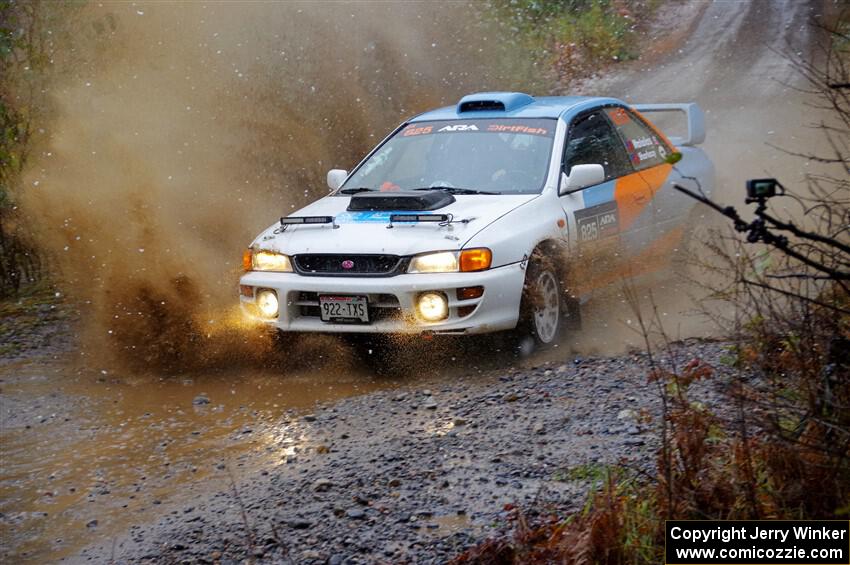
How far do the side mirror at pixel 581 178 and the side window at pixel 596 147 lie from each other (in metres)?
0.20

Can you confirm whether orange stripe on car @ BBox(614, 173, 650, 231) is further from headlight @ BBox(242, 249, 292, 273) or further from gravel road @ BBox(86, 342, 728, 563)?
headlight @ BBox(242, 249, 292, 273)

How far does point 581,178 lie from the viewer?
754cm

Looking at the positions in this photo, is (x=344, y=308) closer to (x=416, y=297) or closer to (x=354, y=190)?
(x=416, y=297)

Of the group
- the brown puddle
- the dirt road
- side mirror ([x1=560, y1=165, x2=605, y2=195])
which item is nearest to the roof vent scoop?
side mirror ([x1=560, y1=165, x2=605, y2=195])

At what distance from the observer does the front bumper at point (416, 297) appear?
6.69 m

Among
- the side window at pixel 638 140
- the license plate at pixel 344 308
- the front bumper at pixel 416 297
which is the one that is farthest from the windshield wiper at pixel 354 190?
the side window at pixel 638 140

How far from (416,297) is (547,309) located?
3.52 feet

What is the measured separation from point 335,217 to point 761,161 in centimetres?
791

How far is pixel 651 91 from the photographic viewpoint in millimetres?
17766

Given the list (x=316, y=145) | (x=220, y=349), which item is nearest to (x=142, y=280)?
(x=220, y=349)

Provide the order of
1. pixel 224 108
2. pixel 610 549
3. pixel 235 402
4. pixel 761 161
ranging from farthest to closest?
pixel 224 108 < pixel 761 161 < pixel 235 402 < pixel 610 549

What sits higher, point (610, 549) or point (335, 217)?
point (335, 217)

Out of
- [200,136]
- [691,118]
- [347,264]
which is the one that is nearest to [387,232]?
[347,264]

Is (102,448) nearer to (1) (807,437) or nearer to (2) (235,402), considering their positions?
(2) (235,402)
